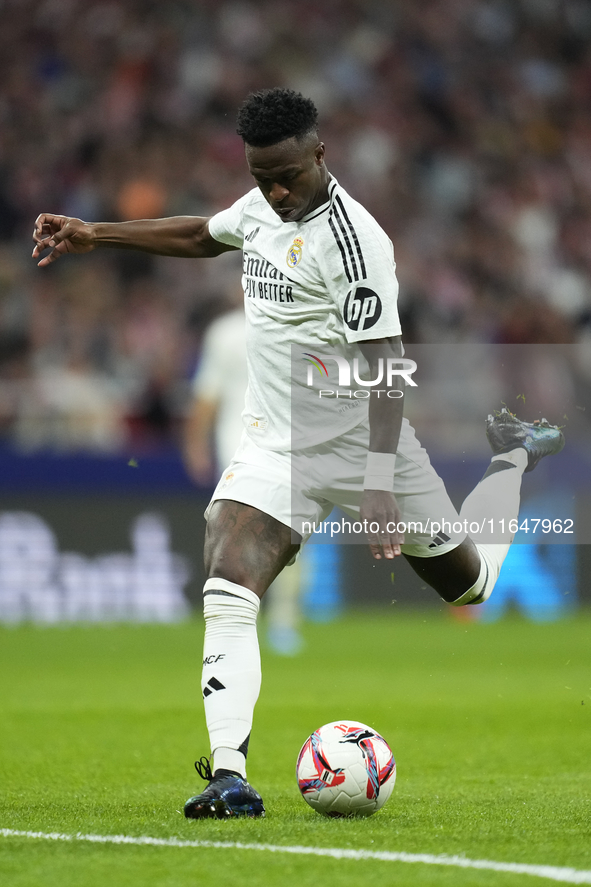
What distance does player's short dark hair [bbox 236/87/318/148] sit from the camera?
4121mm

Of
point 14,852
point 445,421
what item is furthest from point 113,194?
point 14,852

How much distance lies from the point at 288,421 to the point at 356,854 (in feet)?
5.15

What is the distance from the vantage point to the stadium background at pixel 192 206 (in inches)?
448

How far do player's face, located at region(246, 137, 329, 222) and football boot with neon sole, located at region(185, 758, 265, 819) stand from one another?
1791mm

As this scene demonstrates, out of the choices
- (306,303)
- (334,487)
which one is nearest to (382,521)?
(334,487)

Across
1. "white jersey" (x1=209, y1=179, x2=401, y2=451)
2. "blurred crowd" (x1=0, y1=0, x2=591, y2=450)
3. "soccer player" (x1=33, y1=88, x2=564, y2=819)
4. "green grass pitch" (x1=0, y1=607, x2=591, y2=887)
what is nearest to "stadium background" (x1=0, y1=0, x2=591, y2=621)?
"blurred crowd" (x1=0, y1=0, x2=591, y2=450)

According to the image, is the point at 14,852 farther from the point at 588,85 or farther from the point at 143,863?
the point at 588,85

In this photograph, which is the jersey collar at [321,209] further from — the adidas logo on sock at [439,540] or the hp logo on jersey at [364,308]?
the adidas logo on sock at [439,540]

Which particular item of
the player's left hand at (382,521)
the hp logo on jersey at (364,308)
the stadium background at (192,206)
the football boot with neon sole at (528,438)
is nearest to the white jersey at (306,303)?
the hp logo on jersey at (364,308)

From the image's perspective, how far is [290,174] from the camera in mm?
4172

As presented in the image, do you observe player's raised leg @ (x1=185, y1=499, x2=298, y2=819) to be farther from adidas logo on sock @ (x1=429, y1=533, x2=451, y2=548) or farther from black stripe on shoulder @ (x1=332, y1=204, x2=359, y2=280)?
black stripe on shoulder @ (x1=332, y1=204, x2=359, y2=280)

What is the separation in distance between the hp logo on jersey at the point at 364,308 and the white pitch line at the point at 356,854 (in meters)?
1.60

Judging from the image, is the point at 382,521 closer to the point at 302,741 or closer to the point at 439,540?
the point at 439,540

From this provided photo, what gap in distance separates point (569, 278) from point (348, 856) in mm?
11320
